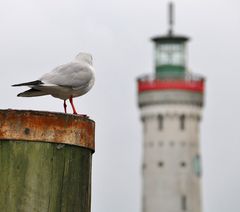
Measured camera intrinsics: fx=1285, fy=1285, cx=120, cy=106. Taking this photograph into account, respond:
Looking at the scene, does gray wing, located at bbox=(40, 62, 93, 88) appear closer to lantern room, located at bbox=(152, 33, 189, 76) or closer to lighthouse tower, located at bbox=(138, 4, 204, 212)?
lighthouse tower, located at bbox=(138, 4, 204, 212)

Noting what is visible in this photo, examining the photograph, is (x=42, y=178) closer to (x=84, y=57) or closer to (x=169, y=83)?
(x=84, y=57)

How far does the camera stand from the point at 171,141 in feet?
244

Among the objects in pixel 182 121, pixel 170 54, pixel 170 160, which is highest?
pixel 170 54

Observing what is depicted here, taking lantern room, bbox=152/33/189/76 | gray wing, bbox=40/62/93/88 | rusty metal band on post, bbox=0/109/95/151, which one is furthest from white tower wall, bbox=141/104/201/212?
rusty metal band on post, bbox=0/109/95/151

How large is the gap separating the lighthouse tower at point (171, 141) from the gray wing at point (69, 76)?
65.4m

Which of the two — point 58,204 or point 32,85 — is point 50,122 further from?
point 32,85

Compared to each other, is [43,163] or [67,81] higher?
[67,81]

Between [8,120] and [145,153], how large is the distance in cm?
6959

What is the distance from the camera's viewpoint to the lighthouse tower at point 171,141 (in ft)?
242

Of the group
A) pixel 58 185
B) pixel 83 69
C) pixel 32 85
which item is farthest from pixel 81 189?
pixel 83 69

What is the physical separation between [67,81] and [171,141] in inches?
2622

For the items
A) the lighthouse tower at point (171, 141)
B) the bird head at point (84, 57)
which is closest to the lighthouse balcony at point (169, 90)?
the lighthouse tower at point (171, 141)

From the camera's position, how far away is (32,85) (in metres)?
7.12

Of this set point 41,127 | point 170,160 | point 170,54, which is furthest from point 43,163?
point 170,54
